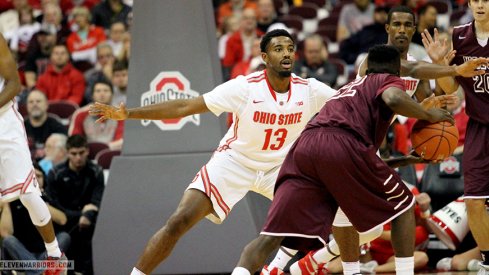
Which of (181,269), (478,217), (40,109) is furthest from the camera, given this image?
(40,109)

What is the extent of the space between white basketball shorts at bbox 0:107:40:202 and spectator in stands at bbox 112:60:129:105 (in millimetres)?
5226

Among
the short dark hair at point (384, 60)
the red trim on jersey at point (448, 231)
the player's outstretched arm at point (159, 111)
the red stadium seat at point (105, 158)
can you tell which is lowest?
the red trim on jersey at point (448, 231)

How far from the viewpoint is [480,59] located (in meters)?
7.73

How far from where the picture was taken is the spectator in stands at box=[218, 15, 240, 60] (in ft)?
51.5

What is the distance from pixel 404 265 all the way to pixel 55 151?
6.10 meters

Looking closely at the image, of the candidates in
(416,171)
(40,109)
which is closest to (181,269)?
(416,171)

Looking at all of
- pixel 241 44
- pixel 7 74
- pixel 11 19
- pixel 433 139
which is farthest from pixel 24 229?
pixel 11 19

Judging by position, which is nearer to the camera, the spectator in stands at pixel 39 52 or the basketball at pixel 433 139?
the basketball at pixel 433 139

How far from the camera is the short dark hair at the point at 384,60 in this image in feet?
23.1

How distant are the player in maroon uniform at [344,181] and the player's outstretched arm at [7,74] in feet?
8.63

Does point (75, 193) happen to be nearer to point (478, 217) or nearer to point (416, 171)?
point (416, 171)

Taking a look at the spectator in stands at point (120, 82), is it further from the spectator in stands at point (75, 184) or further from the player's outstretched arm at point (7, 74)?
the player's outstretched arm at point (7, 74)

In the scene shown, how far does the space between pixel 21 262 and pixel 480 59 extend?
475cm

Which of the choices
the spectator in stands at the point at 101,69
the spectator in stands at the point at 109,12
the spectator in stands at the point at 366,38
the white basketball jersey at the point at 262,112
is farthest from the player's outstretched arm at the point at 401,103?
the spectator in stands at the point at 109,12
